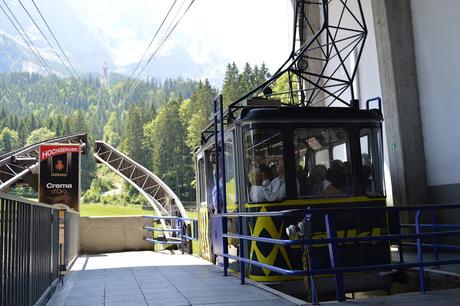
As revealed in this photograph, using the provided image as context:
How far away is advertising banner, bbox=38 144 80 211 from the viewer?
14.4 m

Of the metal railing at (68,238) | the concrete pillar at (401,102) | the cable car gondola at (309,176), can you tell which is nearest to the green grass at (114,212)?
the metal railing at (68,238)

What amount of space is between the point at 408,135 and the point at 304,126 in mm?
5192

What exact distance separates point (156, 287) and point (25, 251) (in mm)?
3016

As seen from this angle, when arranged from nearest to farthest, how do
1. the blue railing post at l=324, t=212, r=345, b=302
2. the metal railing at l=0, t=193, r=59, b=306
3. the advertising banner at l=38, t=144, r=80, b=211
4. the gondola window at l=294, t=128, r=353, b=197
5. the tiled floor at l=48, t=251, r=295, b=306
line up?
the metal railing at l=0, t=193, r=59, b=306, the blue railing post at l=324, t=212, r=345, b=302, the tiled floor at l=48, t=251, r=295, b=306, the gondola window at l=294, t=128, r=353, b=197, the advertising banner at l=38, t=144, r=80, b=211

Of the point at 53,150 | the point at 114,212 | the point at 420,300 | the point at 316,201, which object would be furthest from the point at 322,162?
the point at 114,212

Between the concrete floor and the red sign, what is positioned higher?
the red sign

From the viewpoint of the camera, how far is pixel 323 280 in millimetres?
6879

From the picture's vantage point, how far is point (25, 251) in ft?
15.0

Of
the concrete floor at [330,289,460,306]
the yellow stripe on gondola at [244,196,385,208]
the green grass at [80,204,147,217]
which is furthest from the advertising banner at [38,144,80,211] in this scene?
the green grass at [80,204,147,217]

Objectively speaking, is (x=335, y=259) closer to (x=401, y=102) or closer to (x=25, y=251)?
(x=25, y=251)

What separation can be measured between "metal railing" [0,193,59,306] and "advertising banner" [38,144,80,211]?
8.11 m

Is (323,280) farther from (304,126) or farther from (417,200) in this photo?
(417,200)

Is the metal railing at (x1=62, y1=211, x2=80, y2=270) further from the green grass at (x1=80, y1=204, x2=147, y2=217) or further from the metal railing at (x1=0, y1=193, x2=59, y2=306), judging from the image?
the green grass at (x1=80, y1=204, x2=147, y2=217)

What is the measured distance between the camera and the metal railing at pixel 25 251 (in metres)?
3.71
